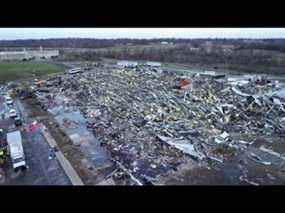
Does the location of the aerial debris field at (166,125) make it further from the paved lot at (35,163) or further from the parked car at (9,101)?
the parked car at (9,101)

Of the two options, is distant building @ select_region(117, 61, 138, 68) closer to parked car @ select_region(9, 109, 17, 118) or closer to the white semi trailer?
parked car @ select_region(9, 109, 17, 118)

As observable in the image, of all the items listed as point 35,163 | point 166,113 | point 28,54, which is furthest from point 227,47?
point 35,163

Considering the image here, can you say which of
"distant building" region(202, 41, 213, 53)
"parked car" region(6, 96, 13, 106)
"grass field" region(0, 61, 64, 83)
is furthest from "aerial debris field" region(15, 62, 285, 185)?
"distant building" region(202, 41, 213, 53)

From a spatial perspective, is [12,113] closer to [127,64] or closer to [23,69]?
[23,69]
